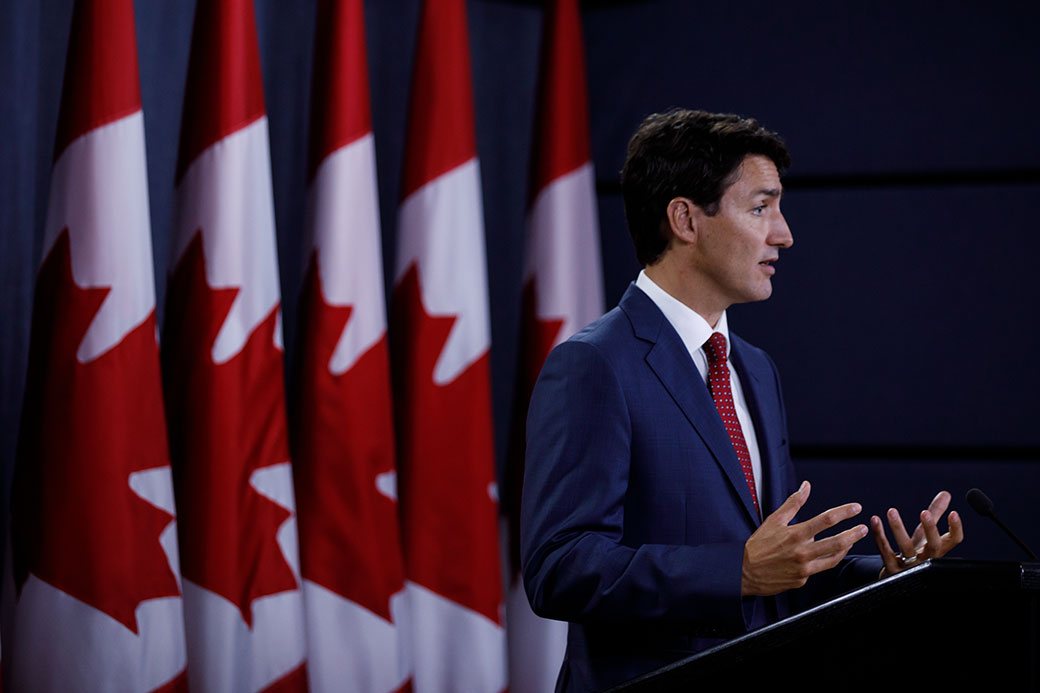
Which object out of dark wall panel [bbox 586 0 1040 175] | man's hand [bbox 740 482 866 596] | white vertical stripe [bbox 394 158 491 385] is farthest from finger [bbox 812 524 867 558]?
dark wall panel [bbox 586 0 1040 175]

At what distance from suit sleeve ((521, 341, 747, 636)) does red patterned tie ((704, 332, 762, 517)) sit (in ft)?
0.53

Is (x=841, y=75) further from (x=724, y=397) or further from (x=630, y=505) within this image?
(x=630, y=505)

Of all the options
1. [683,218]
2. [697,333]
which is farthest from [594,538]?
[683,218]

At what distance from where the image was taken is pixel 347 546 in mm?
1927

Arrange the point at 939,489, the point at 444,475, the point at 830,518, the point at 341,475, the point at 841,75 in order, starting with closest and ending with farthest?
the point at 830,518 → the point at 341,475 → the point at 444,475 → the point at 939,489 → the point at 841,75

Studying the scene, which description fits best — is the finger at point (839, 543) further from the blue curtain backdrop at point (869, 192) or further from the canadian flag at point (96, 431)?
the blue curtain backdrop at point (869, 192)

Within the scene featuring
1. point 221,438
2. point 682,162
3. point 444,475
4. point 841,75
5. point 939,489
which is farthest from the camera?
point 841,75

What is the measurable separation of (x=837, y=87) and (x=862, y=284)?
46cm

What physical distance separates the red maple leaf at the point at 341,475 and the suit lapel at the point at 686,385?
0.88m

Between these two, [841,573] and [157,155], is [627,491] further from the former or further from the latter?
[157,155]

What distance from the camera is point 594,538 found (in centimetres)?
103

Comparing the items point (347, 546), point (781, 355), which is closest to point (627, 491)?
point (347, 546)

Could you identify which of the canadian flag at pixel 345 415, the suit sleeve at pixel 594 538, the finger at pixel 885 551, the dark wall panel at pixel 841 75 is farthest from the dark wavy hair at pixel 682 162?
the dark wall panel at pixel 841 75

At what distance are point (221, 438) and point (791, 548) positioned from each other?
3.78ft
